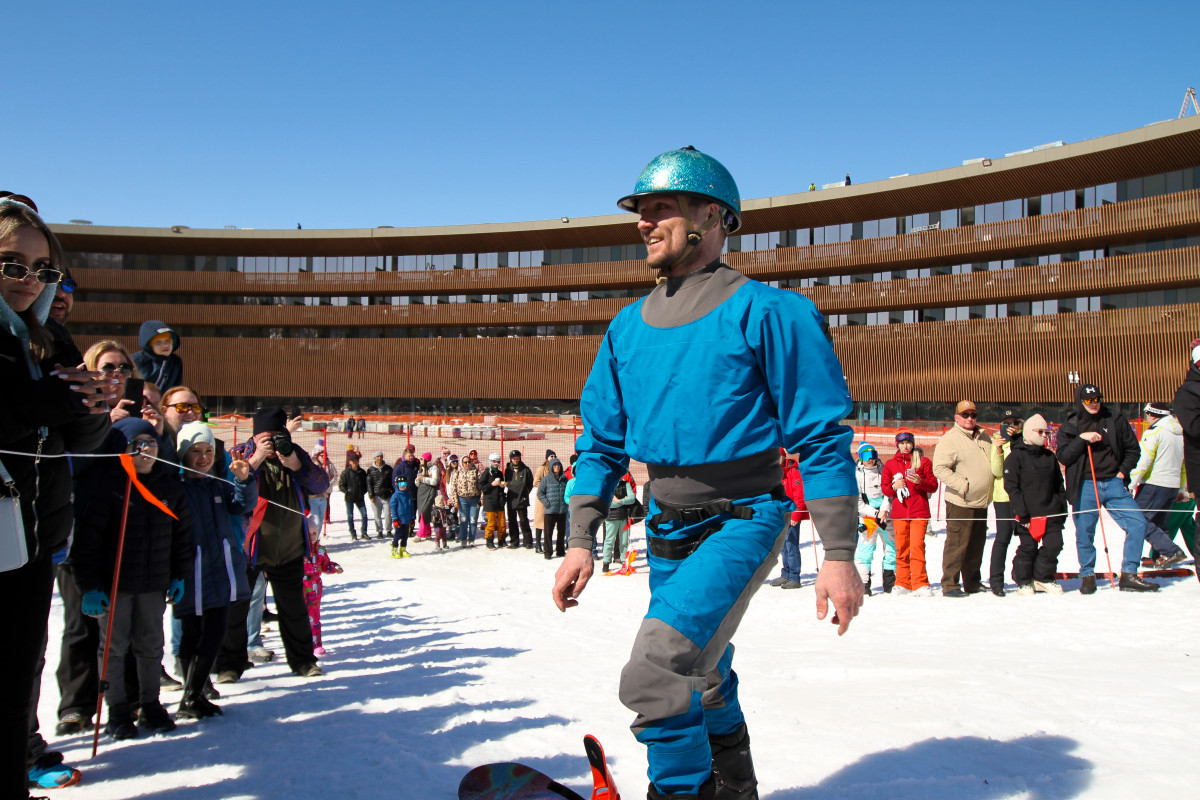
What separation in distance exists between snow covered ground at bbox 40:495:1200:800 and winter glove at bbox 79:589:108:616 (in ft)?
2.01

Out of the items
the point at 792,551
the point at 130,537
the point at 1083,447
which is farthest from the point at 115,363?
the point at 1083,447

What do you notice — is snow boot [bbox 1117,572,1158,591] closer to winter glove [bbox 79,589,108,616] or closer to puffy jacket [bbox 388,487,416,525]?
winter glove [bbox 79,589,108,616]

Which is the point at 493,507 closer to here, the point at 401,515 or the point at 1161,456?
the point at 401,515

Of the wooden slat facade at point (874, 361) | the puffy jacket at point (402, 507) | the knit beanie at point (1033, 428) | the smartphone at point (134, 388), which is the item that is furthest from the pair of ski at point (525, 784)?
the wooden slat facade at point (874, 361)

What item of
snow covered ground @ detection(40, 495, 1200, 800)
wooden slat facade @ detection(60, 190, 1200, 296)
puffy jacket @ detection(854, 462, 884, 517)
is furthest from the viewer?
wooden slat facade @ detection(60, 190, 1200, 296)

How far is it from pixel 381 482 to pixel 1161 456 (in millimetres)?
12379

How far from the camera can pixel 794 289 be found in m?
29.4

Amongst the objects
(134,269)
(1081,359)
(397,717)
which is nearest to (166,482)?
(397,717)

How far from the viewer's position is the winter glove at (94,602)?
3.68m

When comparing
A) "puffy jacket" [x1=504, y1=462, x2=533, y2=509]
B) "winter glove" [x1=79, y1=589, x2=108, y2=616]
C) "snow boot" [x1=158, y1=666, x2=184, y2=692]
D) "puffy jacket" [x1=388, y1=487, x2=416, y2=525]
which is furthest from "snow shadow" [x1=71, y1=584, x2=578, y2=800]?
"puffy jacket" [x1=388, y1=487, x2=416, y2=525]

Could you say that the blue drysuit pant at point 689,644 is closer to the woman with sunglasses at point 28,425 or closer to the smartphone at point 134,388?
the woman with sunglasses at point 28,425

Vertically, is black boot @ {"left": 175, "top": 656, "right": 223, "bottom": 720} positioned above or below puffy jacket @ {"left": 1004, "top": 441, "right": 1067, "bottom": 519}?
below

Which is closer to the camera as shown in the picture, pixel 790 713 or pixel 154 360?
pixel 790 713

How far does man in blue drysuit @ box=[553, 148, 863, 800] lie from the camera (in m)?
2.22
